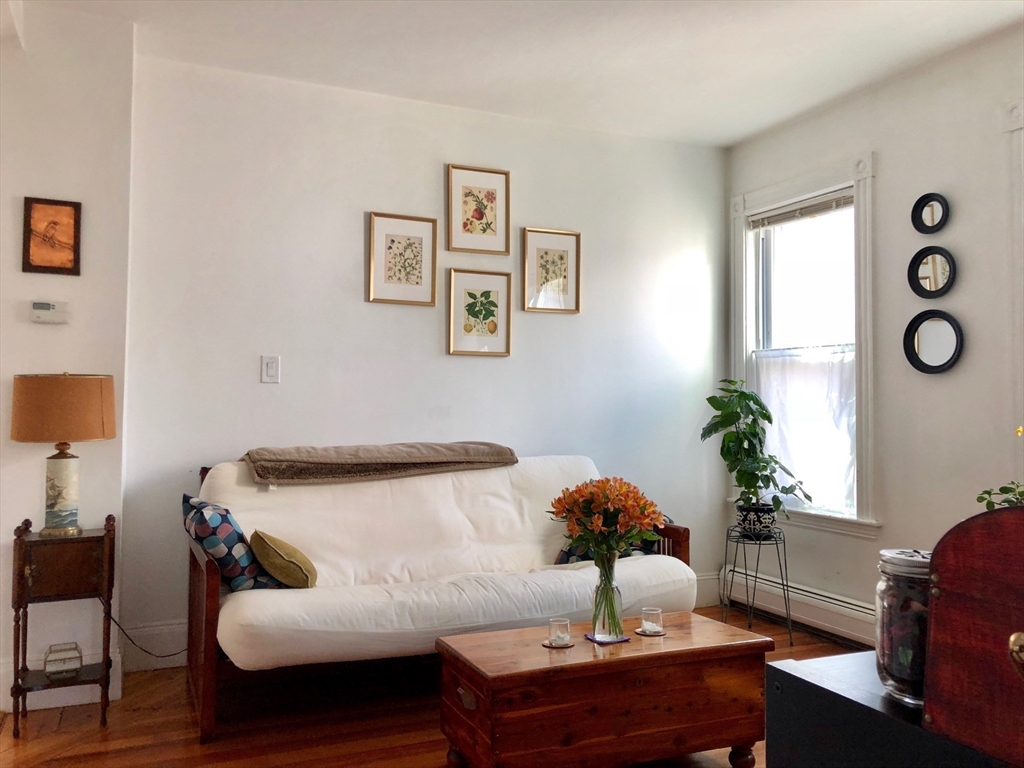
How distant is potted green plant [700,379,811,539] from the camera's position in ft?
12.9

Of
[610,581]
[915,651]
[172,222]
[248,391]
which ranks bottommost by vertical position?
[610,581]

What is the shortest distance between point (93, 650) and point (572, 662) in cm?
196

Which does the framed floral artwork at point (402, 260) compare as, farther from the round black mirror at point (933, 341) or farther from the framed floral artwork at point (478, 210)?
the round black mirror at point (933, 341)

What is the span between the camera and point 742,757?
246 cm

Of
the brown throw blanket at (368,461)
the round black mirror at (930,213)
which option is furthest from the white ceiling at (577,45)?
the brown throw blanket at (368,461)

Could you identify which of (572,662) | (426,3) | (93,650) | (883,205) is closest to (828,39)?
(883,205)

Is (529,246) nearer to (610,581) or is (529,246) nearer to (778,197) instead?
(778,197)

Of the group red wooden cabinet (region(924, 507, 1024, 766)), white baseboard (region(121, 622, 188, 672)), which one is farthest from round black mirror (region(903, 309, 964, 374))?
white baseboard (region(121, 622, 188, 672))

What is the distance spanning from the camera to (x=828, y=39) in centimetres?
327

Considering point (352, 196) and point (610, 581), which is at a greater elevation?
point (352, 196)

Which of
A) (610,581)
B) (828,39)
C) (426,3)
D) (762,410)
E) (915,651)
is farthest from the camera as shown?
(762,410)

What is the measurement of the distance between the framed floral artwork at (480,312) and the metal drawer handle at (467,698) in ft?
6.47

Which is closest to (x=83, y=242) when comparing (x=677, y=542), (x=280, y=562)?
(x=280, y=562)

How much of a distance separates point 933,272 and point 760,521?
1.40 m
